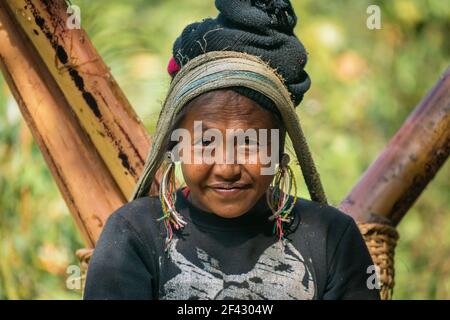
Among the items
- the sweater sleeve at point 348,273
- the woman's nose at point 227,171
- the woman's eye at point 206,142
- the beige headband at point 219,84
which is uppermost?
the beige headband at point 219,84

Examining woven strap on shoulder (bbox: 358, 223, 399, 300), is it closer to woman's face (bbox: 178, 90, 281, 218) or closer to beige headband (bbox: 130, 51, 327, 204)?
beige headband (bbox: 130, 51, 327, 204)

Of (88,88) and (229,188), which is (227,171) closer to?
(229,188)

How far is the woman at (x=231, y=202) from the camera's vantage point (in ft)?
7.13

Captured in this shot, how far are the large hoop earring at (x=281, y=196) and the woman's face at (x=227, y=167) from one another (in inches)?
3.4

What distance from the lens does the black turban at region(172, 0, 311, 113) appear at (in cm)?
225

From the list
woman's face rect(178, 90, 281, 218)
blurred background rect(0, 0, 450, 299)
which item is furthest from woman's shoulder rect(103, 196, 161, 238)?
blurred background rect(0, 0, 450, 299)

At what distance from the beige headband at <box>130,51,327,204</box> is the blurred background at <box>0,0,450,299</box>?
76cm

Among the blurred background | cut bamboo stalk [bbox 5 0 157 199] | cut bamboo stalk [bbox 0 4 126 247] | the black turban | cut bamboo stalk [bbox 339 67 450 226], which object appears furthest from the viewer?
the blurred background

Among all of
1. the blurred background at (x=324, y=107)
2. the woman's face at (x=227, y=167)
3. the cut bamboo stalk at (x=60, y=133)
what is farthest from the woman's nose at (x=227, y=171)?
the blurred background at (x=324, y=107)

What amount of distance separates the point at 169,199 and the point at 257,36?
45 cm

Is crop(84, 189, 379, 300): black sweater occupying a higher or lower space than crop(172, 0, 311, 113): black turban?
lower

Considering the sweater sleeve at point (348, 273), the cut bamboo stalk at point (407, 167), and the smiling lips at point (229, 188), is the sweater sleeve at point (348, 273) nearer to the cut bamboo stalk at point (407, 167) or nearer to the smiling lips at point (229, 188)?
the smiling lips at point (229, 188)

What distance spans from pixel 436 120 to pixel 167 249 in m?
1.14
